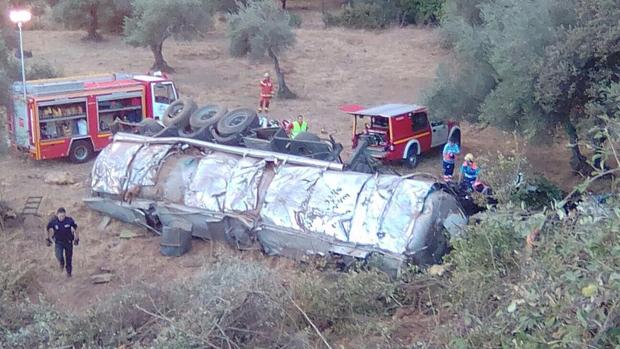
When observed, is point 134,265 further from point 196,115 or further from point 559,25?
point 559,25

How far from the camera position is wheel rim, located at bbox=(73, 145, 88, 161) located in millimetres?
20797

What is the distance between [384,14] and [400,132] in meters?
21.9

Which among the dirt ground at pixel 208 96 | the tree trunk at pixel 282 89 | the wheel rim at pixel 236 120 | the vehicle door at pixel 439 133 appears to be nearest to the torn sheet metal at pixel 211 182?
the dirt ground at pixel 208 96

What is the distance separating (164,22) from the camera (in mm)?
28953

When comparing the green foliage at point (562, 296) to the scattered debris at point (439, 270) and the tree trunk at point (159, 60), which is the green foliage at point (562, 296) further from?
the tree trunk at point (159, 60)

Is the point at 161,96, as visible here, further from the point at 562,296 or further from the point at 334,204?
the point at 562,296

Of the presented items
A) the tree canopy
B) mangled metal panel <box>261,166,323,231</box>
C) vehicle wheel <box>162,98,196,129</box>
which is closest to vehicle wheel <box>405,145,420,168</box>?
the tree canopy

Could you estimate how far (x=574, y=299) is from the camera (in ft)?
16.6

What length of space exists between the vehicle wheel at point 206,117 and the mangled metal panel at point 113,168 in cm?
133

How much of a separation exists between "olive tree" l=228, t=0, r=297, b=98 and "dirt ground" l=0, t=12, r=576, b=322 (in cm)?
123

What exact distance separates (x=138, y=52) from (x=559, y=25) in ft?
65.5

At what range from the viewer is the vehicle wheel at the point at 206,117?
665 inches

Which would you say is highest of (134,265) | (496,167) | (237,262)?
(496,167)

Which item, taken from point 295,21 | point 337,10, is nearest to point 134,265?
point 295,21
